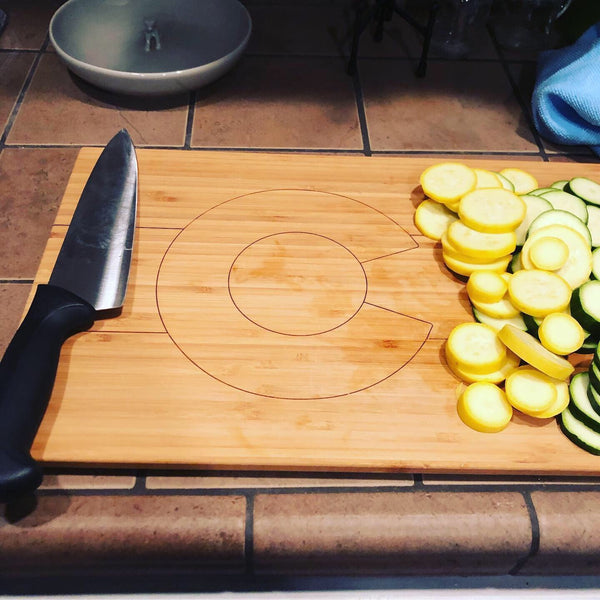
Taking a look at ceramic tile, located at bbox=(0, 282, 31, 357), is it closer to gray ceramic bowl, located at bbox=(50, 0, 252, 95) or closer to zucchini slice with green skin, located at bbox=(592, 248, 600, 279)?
gray ceramic bowl, located at bbox=(50, 0, 252, 95)

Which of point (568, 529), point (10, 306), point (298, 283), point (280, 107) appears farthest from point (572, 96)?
point (10, 306)

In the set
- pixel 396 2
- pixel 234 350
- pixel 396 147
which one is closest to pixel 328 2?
pixel 396 2

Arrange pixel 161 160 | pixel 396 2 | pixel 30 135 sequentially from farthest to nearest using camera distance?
pixel 396 2 < pixel 30 135 < pixel 161 160

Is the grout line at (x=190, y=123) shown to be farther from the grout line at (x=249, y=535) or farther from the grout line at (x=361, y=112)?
the grout line at (x=249, y=535)

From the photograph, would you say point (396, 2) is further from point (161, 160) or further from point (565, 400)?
point (565, 400)

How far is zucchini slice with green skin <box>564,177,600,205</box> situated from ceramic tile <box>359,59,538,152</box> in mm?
231

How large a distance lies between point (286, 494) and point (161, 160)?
21.1 inches

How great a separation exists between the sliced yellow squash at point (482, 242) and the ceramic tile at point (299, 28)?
0.66 m

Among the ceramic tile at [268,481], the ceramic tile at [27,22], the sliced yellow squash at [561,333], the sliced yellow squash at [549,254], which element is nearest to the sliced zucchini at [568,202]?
the sliced yellow squash at [549,254]

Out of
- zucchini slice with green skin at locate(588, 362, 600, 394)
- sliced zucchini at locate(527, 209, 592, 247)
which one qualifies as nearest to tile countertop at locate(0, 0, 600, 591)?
zucchini slice with green skin at locate(588, 362, 600, 394)

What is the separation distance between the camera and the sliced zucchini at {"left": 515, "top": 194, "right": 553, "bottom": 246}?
2.76 ft

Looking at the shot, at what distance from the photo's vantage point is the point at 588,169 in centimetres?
99

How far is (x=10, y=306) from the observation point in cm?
82

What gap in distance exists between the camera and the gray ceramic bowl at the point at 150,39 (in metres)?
1.08
